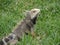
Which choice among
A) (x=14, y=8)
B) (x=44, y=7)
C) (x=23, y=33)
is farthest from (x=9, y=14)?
(x=23, y=33)

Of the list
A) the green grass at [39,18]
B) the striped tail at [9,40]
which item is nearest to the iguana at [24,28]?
the striped tail at [9,40]

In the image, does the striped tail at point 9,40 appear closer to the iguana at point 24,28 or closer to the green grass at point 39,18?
the iguana at point 24,28

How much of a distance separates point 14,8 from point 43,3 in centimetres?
81

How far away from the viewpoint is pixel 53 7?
816cm

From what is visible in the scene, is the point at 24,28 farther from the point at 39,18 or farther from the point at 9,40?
the point at 39,18

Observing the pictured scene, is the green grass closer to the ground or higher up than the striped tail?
closer to the ground

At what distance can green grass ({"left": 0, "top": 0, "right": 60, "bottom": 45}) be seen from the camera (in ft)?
21.0

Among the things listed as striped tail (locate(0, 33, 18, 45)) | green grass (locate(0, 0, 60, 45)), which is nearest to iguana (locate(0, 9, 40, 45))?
striped tail (locate(0, 33, 18, 45))

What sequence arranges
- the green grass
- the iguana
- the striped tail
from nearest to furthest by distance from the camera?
the striped tail, the iguana, the green grass

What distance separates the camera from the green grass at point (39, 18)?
6391mm

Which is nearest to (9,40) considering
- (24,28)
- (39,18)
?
(24,28)

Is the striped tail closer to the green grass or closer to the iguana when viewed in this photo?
the iguana

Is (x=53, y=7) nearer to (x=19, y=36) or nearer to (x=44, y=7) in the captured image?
(x=44, y=7)

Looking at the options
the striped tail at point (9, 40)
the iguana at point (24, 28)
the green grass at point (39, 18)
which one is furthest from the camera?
the green grass at point (39, 18)
